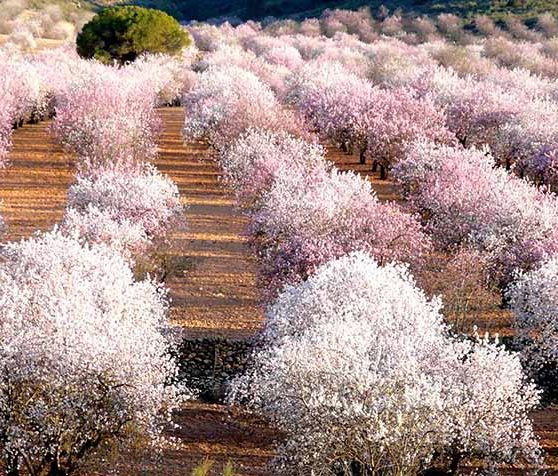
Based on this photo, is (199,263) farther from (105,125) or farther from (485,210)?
(485,210)

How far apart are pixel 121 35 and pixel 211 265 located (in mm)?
39694

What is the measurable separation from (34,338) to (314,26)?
85.7m

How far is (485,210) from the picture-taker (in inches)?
905

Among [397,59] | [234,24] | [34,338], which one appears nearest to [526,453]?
[34,338]

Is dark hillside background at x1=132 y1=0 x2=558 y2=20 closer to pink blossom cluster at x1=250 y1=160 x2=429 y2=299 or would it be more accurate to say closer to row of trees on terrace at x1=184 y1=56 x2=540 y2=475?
pink blossom cluster at x1=250 y1=160 x2=429 y2=299

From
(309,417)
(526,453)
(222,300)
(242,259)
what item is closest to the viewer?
(309,417)

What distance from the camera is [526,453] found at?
14656 mm

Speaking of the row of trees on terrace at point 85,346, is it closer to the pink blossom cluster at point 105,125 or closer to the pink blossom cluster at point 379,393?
the pink blossom cluster at point 379,393

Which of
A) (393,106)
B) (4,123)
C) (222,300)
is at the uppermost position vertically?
(393,106)

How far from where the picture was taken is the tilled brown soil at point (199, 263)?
15.9 m

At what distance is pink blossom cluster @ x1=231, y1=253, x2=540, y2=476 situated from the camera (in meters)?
11.7

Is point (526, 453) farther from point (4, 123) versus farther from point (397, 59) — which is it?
point (397, 59)

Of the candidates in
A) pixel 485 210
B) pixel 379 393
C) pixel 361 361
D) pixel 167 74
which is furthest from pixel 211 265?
pixel 167 74

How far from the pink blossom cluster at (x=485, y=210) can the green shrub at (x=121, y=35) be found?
129 feet
